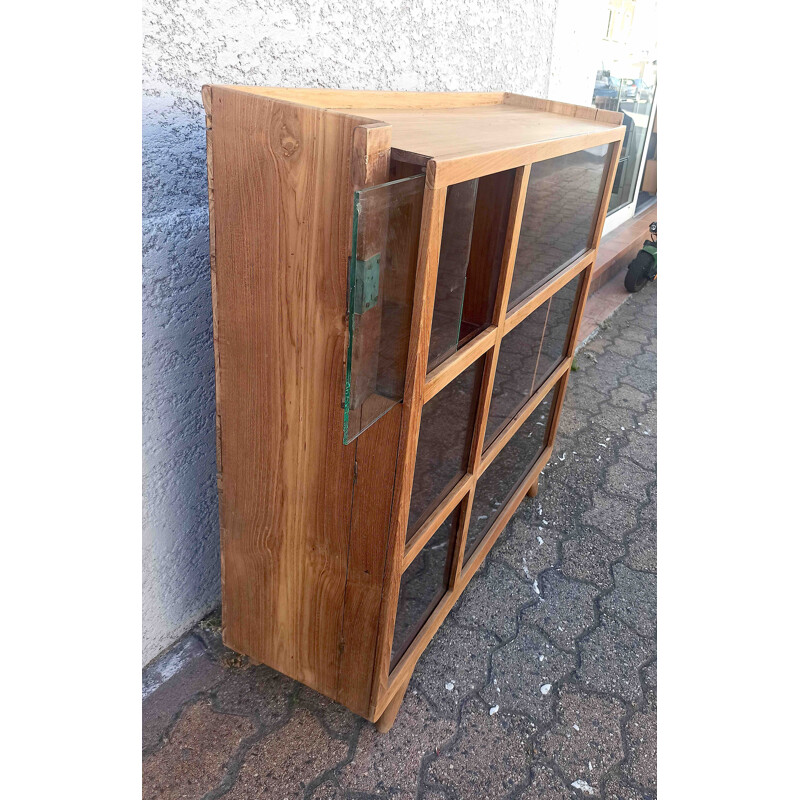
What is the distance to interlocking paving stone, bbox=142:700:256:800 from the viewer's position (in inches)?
54.4

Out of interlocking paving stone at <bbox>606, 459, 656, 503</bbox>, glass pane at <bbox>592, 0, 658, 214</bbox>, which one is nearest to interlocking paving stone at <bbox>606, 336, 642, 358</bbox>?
glass pane at <bbox>592, 0, 658, 214</bbox>

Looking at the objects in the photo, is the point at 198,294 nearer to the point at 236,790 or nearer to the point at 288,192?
the point at 288,192

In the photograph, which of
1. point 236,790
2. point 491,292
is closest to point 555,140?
point 491,292

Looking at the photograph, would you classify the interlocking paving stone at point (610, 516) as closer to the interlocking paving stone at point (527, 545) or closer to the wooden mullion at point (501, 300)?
the interlocking paving stone at point (527, 545)

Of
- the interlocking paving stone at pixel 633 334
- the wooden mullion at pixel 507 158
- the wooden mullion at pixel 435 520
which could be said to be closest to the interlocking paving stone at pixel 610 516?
the wooden mullion at pixel 435 520

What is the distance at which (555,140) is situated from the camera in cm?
127

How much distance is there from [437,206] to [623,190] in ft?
17.0

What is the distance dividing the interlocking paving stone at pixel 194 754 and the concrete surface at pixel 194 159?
0.22m

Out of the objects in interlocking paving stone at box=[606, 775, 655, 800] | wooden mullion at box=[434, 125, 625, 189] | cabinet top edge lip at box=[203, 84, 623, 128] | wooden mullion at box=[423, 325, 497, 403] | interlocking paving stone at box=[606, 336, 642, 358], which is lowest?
interlocking paving stone at box=[606, 775, 655, 800]

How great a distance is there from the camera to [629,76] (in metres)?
4.78

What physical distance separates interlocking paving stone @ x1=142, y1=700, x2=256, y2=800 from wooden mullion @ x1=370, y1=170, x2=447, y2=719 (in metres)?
0.39

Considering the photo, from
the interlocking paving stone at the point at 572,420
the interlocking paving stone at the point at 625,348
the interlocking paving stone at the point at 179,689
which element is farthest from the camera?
the interlocking paving stone at the point at 625,348

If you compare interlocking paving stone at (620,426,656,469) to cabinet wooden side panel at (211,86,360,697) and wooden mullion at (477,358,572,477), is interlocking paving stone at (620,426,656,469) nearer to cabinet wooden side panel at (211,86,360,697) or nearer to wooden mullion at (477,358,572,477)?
wooden mullion at (477,358,572,477)

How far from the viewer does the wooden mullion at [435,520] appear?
129 cm
